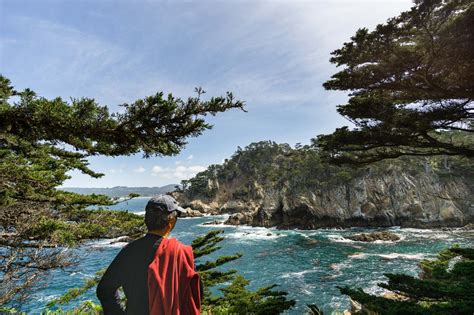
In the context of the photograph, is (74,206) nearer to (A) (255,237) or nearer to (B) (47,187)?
(B) (47,187)

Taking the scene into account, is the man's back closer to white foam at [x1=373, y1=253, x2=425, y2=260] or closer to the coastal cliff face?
white foam at [x1=373, y1=253, x2=425, y2=260]

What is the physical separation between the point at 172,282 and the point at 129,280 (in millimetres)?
316

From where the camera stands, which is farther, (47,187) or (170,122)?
(47,187)

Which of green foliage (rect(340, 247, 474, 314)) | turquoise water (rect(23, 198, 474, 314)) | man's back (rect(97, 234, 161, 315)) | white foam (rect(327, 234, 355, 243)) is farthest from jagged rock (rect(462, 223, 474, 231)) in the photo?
man's back (rect(97, 234, 161, 315))

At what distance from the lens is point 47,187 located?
4906 millimetres

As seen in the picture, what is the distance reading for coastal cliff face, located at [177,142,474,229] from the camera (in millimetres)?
43188

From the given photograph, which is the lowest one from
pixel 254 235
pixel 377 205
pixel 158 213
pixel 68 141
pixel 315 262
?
pixel 315 262

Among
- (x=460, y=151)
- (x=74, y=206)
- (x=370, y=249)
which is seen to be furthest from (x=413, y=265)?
(x=74, y=206)

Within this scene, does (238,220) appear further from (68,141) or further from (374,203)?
(68,141)

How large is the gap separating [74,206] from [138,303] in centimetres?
510

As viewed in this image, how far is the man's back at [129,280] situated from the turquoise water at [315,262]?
13.1m

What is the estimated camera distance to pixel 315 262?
86.4ft

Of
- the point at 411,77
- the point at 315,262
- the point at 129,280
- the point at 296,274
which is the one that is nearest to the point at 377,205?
the point at 315,262

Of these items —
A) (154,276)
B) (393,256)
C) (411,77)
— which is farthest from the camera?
(393,256)
